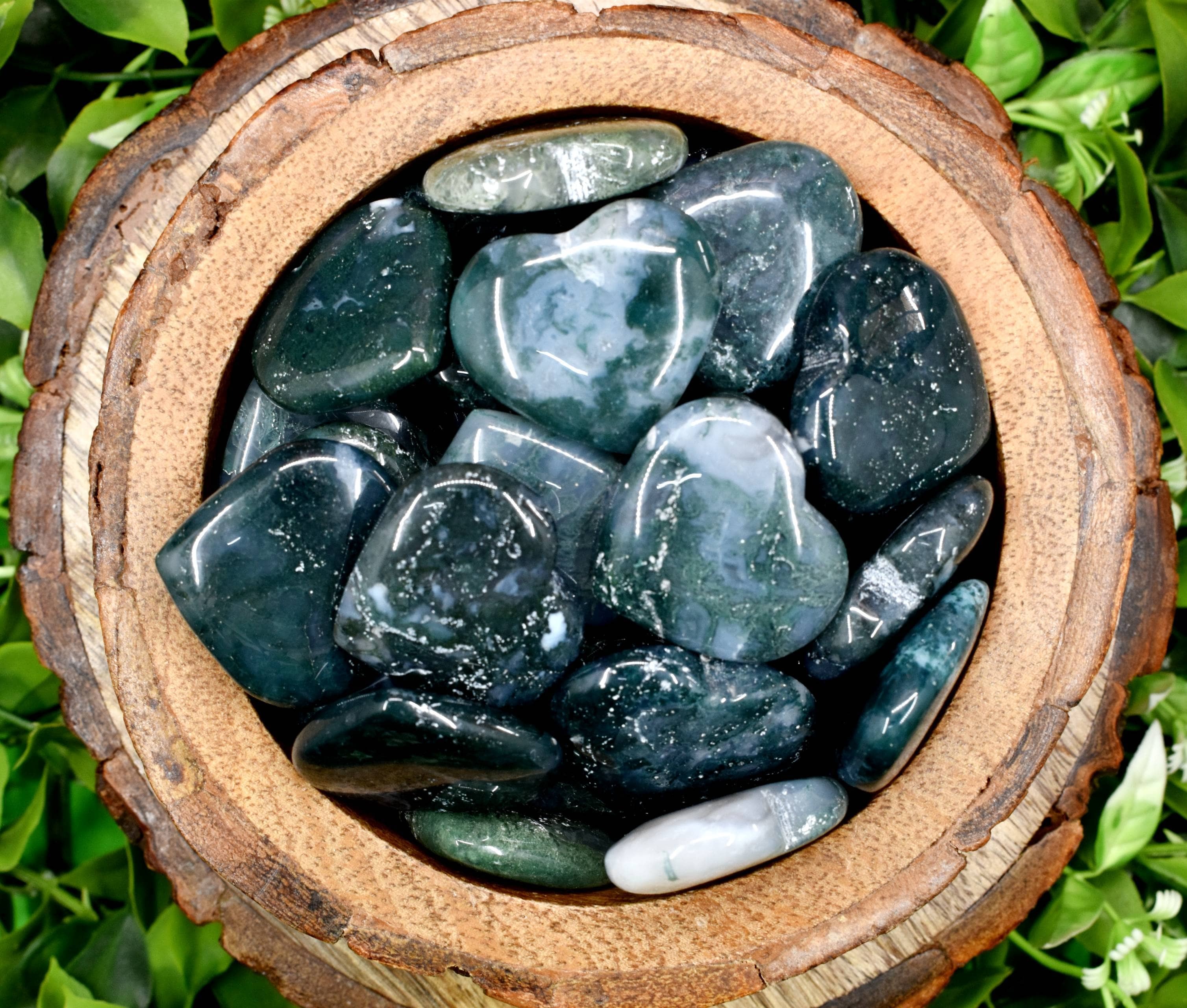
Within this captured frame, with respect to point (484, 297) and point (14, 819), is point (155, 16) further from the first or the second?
point (14, 819)

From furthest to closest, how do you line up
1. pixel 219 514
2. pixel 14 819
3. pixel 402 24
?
pixel 14 819 → pixel 402 24 → pixel 219 514

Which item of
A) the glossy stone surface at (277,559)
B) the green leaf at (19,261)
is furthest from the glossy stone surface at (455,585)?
the green leaf at (19,261)

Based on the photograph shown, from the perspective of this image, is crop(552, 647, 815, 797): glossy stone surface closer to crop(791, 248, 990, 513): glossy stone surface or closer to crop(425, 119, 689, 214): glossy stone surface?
crop(791, 248, 990, 513): glossy stone surface

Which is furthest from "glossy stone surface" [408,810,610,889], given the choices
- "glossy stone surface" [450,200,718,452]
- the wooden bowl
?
"glossy stone surface" [450,200,718,452]

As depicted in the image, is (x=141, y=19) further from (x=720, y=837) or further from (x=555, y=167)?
(x=720, y=837)

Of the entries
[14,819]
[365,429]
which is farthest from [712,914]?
[14,819]

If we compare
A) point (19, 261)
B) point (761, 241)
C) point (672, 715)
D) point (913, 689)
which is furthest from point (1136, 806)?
point (19, 261)
